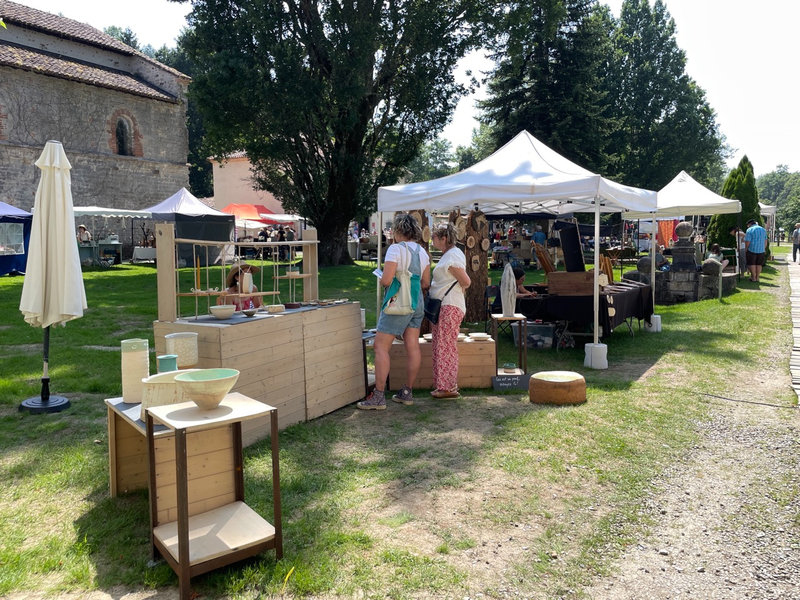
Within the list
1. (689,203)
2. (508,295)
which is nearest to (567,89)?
(689,203)

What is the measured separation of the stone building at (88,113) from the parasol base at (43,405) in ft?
67.5

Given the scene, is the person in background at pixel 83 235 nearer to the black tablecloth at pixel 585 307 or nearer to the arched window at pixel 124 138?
the arched window at pixel 124 138

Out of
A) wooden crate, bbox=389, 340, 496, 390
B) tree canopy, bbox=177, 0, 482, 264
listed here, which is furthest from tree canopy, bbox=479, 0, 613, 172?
wooden crate, bbox=389, 340, 496, 390

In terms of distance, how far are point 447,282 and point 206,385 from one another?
3322 millimetres

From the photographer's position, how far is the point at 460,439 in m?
4.75

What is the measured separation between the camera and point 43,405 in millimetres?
5449

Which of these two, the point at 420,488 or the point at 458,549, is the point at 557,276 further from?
the point at 458,549

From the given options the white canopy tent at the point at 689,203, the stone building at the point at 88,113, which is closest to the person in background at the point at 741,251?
the white canopy tent at the point at 689,203

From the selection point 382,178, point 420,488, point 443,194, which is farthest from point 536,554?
point 382,178

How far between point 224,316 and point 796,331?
889cm

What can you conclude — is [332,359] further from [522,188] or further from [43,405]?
[522,188]

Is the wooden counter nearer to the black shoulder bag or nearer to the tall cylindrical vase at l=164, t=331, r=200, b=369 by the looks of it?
the tall cylindrical vase at l=164, t=331, r=200, b=369

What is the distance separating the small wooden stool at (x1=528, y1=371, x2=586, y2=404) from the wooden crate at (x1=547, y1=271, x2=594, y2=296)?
2.48 meters

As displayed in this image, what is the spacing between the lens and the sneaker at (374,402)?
5.53m
